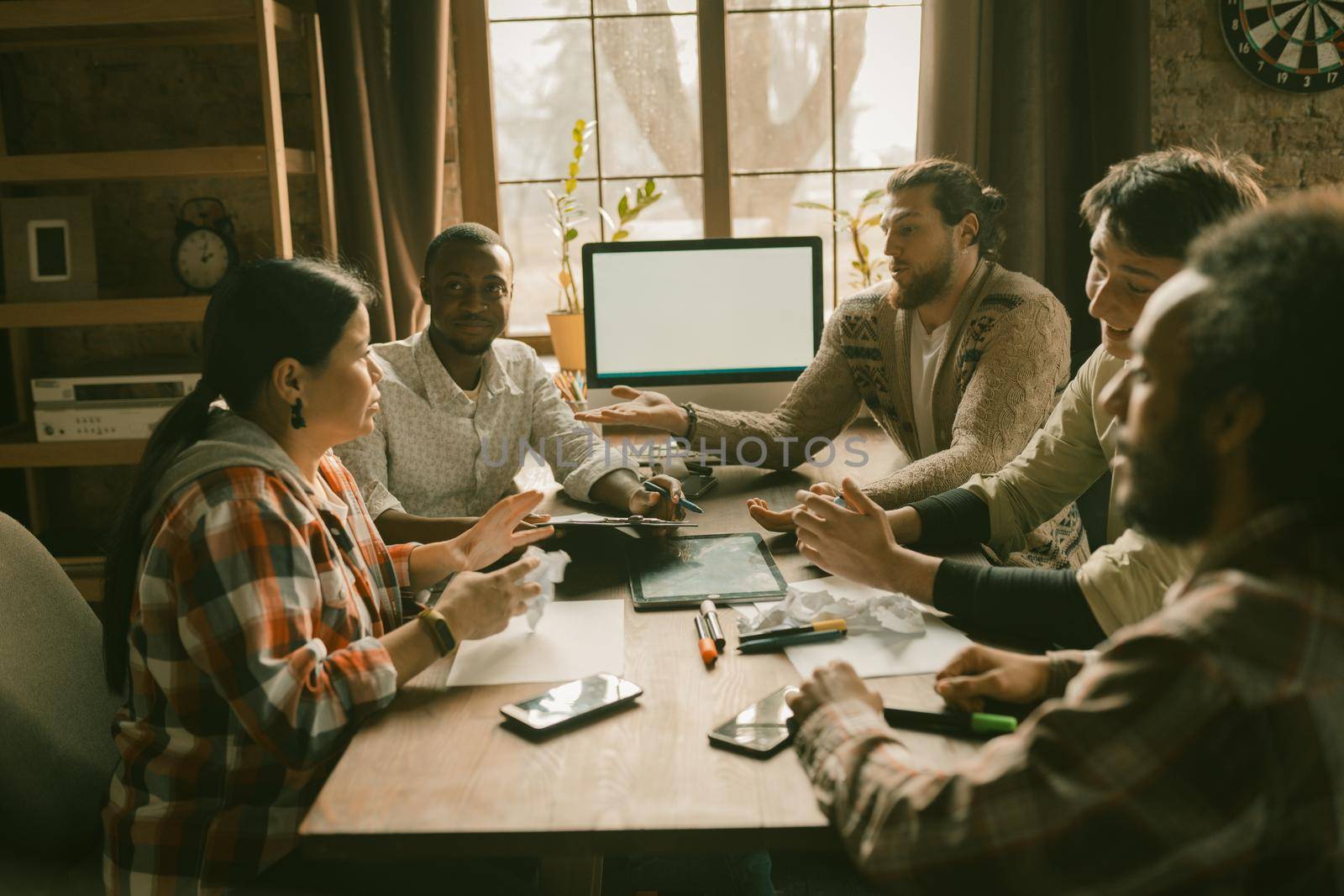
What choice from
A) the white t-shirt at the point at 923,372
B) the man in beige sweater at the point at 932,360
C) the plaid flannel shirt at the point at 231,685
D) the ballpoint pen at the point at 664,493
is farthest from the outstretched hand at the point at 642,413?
the plaid flannel shirt at the point at 231,685

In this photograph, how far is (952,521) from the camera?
5.56 ft

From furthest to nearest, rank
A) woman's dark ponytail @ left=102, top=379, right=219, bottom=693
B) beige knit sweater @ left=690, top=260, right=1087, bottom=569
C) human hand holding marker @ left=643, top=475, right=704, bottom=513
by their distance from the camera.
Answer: beige knit sweater @ left=690, top=260, right=1087, bottom=569 < human hand holding marker @ left=643, top=475, right=704, bottom=513 < woman's dark ponytail @ left=102, top=379, right=219, bottom=693

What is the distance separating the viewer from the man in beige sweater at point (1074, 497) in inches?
49.9

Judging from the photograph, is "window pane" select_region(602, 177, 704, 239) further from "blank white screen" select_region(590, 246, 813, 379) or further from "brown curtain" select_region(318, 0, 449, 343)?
"blank white screen" select_region(590, 246, 813, 379)

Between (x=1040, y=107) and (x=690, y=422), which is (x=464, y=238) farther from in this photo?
(x=1040, y=107)

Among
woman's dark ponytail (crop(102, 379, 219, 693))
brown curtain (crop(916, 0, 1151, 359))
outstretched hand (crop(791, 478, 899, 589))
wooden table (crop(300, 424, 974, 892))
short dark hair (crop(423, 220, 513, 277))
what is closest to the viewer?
wooden table (crop(300, 424, 974, 892))

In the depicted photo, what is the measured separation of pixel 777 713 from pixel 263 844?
569 millimetres

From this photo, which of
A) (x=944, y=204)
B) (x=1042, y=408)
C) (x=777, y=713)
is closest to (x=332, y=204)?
(x=944, y=204)

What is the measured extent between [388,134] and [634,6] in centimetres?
89

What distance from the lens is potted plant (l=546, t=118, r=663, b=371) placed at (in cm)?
307

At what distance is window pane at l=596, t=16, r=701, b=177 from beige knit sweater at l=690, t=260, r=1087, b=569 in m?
1.21

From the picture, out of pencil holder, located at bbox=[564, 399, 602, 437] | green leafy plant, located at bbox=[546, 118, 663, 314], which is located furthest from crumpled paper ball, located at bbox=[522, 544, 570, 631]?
green leafy plant, located at bbox=[546, 118, 663, 314]

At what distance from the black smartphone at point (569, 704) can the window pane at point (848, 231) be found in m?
2.41

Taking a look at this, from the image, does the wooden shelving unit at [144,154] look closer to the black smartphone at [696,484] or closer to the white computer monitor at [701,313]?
the white computer monitor at [701,313]
